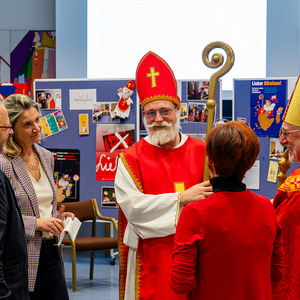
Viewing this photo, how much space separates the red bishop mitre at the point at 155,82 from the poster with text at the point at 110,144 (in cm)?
236

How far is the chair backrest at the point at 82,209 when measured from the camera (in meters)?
5.07

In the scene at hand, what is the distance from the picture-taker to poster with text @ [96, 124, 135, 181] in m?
5.11

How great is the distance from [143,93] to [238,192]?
3.88 feet

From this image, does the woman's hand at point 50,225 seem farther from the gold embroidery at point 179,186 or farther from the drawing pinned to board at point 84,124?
the drawing pinned to board at point 84,124

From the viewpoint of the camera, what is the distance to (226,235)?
1.55 meters

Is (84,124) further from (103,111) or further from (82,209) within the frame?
(82,209)

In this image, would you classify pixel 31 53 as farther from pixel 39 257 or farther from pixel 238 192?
pixel 238 192

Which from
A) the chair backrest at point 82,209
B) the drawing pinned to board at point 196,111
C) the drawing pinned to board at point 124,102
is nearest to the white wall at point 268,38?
the drawing pinned to board at point 124,102

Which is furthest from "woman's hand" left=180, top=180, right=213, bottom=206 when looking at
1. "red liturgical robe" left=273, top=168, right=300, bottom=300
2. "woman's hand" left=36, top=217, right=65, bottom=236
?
"woman's hand" left=36, top=217, right=65, bottom=236

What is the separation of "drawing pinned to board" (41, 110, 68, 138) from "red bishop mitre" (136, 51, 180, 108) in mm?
2583

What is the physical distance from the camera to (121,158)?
255cm

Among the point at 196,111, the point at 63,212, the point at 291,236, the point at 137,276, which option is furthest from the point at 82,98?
the point at 291,236

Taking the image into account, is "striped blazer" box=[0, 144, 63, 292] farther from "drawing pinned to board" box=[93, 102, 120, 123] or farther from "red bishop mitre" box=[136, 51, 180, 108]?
"drawing pinned to board" box=[93, 102, 120, 123]

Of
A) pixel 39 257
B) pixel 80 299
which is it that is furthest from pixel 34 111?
pixel 80 299
